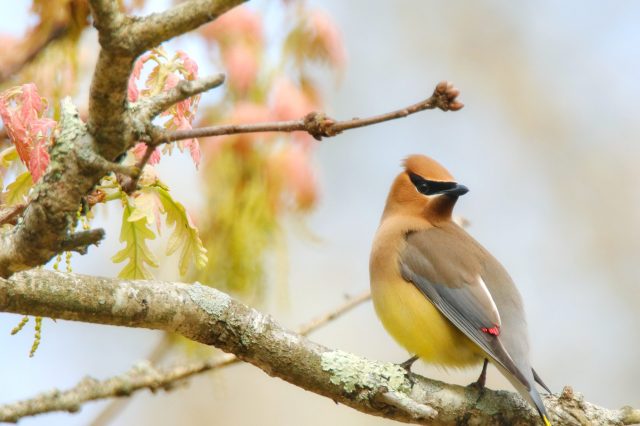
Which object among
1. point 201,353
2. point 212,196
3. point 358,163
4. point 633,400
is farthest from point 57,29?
point 633,400

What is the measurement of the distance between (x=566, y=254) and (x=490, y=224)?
870 mm

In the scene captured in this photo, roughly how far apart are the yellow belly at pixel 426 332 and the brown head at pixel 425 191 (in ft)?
1.97

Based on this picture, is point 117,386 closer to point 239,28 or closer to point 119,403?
point 119,403

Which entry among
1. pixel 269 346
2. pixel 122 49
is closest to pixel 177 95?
pixel 122 49

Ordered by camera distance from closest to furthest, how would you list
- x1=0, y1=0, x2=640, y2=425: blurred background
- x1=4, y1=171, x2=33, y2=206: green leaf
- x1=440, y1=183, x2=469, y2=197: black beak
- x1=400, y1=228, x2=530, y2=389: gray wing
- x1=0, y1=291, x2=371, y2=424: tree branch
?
x1=4, y1=171, x2=33, y2=206: green leaf
x1=0, y1=291, x2=371, y2=424: tree branch
x1=400, y1=228, x2=530, y2=389: gray wing
x1=440, y1=183, x2=469, y2=197: black beak
x1=0, y1=0, x2=640, y2=425: blurred background

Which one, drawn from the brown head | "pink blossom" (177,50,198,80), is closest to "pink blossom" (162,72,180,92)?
"pink blossom" (177,50,198,80)

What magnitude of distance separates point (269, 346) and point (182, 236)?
1.54 feet

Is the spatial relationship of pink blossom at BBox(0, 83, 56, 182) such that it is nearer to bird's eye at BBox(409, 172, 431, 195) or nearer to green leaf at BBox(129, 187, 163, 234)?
green leaf at BBox(129, 187, 163, 234)

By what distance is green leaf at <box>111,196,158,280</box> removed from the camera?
2520 mm

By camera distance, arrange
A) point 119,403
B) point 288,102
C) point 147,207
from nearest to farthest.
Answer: point 147,207
point 119,403
point 288,102

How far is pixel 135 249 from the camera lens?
255cm

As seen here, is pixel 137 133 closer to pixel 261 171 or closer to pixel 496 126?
pixel 261 171

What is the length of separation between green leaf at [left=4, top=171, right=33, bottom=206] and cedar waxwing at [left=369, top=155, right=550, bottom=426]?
1.59 m

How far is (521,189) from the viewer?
404 inches
